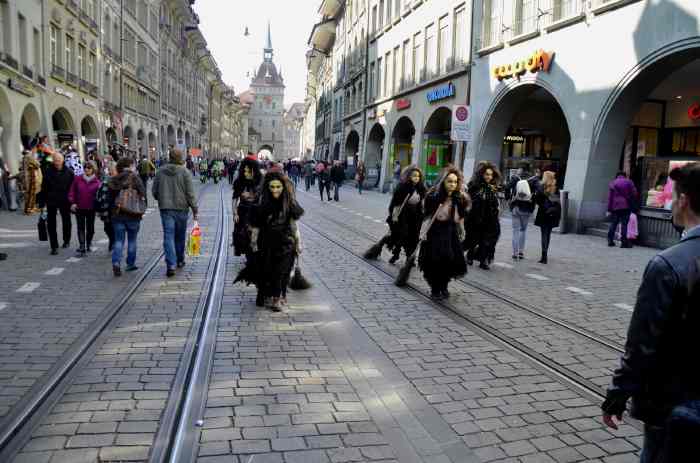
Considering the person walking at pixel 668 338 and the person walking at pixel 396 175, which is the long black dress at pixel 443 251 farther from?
the person walking at pixel 396 175

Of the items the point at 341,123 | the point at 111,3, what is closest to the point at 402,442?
the point at 111,3

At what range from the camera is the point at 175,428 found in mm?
3773

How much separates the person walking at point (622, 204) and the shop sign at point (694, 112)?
6.22 meters

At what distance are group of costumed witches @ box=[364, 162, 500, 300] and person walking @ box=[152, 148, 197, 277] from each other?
10.6 feet

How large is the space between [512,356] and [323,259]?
5.63 m

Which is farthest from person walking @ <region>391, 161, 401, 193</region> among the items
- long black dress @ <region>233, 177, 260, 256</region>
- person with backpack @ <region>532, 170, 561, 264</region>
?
long black dress @ <region>233, 177, 260, 256</region>

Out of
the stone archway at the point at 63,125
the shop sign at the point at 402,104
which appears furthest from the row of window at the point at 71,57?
the shop sign at the point at 402,104

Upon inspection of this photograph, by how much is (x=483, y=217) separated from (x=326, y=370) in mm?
6169

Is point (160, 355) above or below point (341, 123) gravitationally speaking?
below

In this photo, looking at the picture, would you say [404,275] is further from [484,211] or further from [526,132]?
→ [526,132]

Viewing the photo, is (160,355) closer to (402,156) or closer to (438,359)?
(438,359)

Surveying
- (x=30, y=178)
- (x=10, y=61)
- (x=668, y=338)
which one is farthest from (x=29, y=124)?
(x=668, y=338)

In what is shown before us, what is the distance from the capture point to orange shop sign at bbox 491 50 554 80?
18281 mm

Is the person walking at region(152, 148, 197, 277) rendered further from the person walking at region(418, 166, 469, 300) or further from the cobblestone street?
the person walking at region(418, 166, 469, 300)
